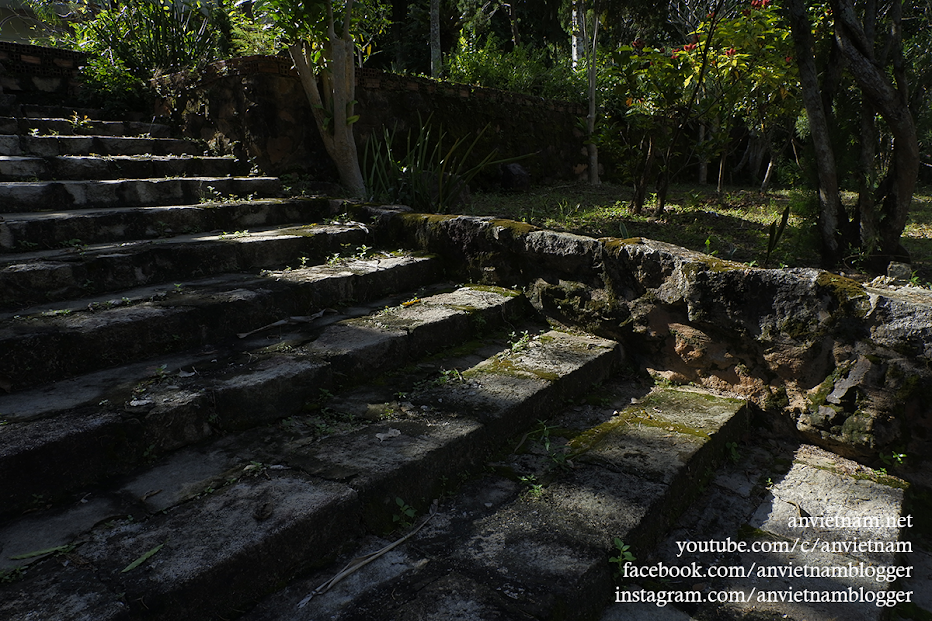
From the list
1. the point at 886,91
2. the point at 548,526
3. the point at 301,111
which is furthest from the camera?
A: the point at 301,111

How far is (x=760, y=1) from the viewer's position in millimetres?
5145

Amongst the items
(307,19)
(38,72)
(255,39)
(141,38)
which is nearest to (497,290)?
(307,19)

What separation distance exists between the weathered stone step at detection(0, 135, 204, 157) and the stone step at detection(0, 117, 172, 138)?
300mm

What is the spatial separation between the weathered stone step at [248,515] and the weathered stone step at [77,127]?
361 cm

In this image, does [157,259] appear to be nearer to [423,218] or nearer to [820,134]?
[423,218]

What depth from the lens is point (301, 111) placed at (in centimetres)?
453

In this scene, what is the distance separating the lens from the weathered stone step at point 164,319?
Answer: 70.2 inches

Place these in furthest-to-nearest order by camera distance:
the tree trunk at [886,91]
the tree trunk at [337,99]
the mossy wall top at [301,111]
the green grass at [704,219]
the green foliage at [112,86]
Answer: the green foliage at [112,86], the mossy wall top at [301,111], the tree trunk at [337,99], the green grass at [704,219], the tree trunk at [886,91]

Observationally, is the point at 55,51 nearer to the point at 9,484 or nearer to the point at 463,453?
the point at 9,484

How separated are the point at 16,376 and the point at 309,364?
0.86m

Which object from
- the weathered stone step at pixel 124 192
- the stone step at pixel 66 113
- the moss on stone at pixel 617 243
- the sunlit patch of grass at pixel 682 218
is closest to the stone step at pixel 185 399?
the moss on stone at pixel 617 243

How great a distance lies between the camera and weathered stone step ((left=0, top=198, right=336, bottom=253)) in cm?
260

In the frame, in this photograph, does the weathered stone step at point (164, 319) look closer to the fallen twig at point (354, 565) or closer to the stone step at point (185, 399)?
the stone step at point (185, 399)

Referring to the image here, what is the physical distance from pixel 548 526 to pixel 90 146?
4022 millimetres
